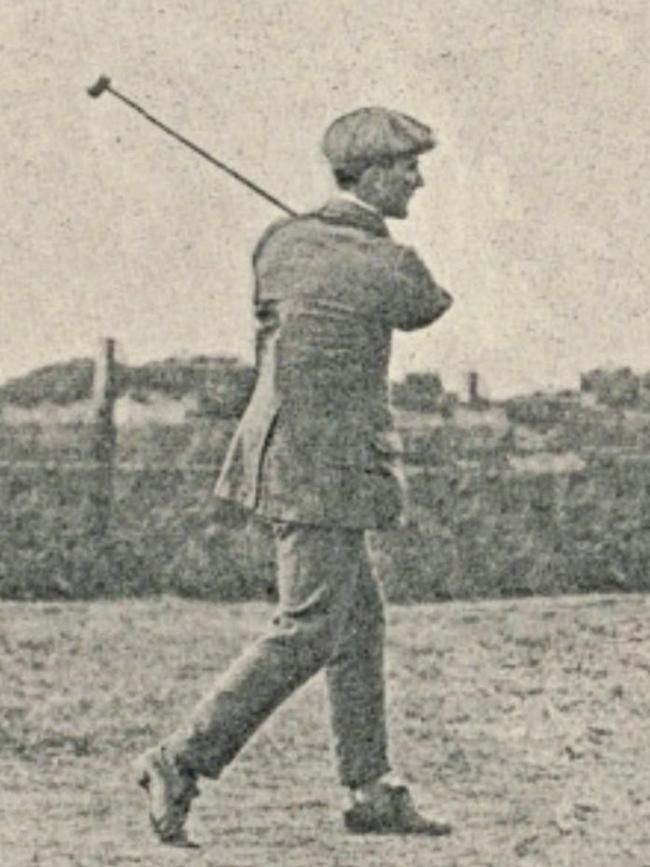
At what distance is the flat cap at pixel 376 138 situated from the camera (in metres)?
5.02

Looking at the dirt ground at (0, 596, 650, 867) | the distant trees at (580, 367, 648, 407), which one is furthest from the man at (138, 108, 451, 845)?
the distant trees at (580, 367, 648, 407)

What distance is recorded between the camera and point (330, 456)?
16.4 ft

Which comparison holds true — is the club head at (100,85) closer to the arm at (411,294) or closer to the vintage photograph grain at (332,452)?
the vintage photograph grain at (332,452)

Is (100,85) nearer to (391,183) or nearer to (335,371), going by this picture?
(391,183)

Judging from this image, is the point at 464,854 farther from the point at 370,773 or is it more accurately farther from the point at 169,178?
the point at 169,178

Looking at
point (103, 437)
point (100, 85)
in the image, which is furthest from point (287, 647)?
point (103, 437)

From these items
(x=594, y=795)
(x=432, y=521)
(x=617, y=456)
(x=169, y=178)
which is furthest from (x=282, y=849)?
(x=617, y=456)

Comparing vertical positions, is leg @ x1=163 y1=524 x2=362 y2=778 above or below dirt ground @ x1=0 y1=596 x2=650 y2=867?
above

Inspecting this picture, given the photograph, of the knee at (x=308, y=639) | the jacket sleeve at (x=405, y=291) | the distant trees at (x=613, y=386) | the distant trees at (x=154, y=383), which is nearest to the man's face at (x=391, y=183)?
the jacket sleeve at (x=405, y=291)

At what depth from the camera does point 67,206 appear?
7.94 meters

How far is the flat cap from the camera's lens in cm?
502

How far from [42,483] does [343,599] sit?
5.11m

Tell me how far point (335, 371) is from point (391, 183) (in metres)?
0.43

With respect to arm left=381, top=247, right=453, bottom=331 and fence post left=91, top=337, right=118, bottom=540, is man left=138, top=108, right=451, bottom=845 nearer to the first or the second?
arm left=381, top=247, right=453, bottom=331
